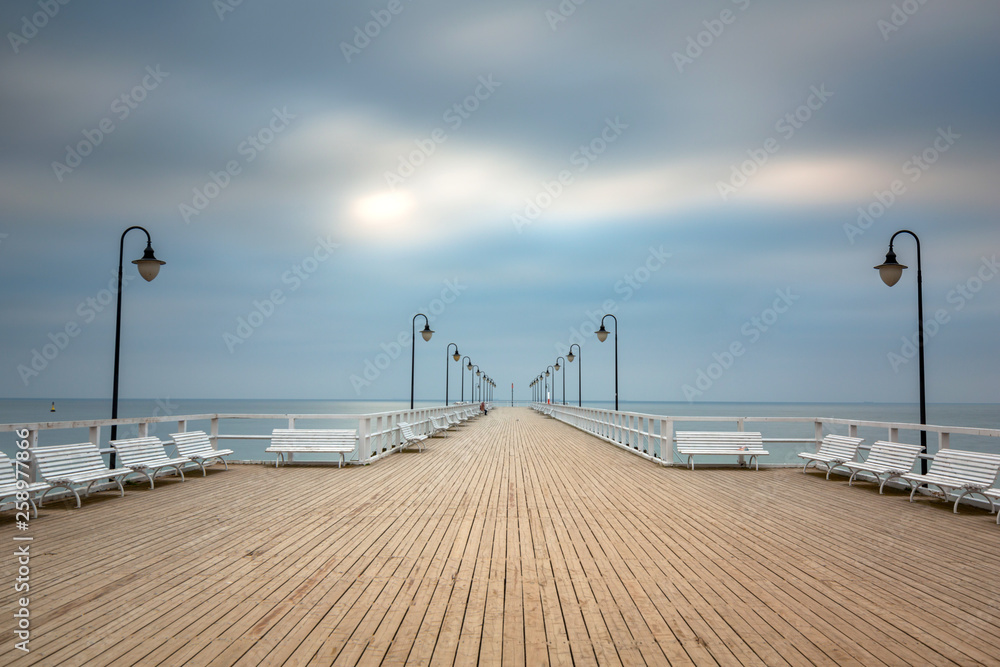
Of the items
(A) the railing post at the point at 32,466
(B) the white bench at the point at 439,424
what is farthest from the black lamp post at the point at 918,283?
(B) the white bench at the point at 439,424

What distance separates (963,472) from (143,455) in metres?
10.4

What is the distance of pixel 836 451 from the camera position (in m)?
10.3

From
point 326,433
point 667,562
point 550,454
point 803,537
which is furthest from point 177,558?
point 550,454

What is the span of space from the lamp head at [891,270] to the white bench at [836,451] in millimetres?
2400

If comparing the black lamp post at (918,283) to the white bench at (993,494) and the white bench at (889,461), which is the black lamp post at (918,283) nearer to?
the white bench at (889,461)

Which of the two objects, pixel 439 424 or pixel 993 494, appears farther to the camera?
pixel 439 424

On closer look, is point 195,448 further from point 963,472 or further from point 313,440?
point 963,472

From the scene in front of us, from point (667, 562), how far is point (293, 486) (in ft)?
19.6

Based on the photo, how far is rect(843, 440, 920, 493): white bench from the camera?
27.9ft

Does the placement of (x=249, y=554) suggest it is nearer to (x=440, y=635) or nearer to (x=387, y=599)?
(x=387, y=599)

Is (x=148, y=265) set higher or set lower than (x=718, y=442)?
higher

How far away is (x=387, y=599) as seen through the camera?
420cm

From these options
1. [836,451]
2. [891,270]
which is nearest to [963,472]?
[836,451]

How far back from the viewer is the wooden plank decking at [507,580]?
11.3 ft
